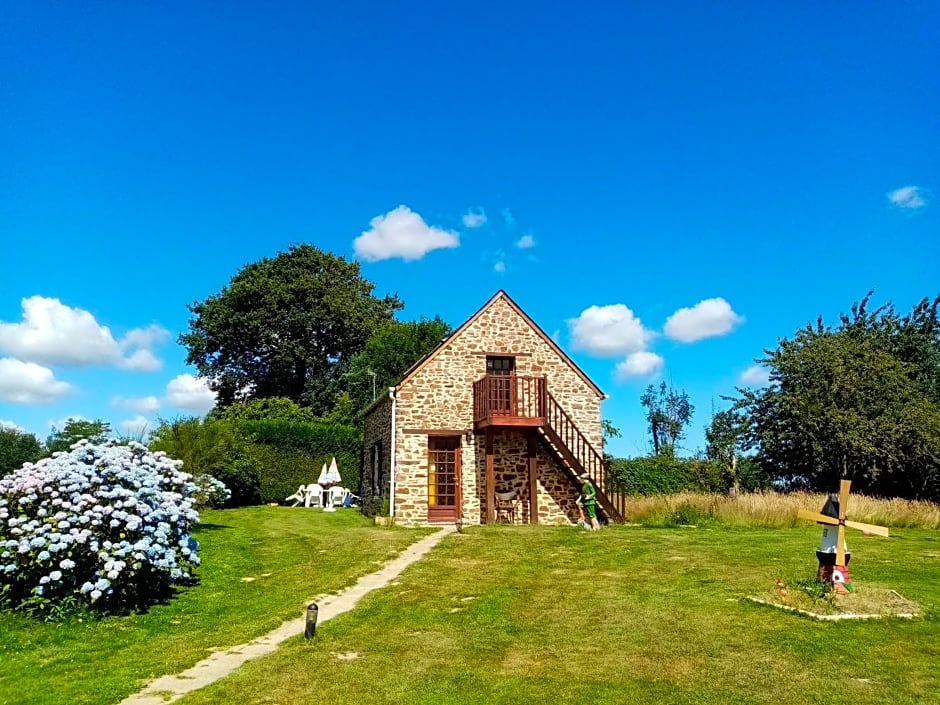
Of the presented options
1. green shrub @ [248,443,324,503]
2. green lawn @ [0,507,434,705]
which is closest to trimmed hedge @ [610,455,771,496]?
green shrub @ [248,443,324,503]

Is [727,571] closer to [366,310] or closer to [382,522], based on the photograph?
[382,522]

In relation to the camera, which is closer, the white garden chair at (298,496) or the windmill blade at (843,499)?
the windmill blade at (843,499)

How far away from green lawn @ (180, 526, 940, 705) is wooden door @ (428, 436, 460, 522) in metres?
7.81

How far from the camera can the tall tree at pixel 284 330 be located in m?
44.8

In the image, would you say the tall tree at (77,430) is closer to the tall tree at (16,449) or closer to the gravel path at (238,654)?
the tall tree at (16,449)

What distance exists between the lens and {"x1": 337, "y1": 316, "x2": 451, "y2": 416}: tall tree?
136ft

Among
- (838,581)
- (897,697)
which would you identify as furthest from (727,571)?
(897,697)

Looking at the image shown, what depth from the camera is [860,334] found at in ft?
114

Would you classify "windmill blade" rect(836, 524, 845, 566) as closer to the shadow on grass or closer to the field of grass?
the field of grass

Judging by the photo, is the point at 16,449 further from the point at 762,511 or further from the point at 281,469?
the point at 762,511

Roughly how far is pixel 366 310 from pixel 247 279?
24.8 feet

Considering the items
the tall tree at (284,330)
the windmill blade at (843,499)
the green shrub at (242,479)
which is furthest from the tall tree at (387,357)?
the windmill blade at (843,499)

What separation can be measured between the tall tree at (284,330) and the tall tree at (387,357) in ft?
11.9

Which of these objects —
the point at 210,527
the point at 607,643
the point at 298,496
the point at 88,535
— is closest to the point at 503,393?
the point at 210,527
